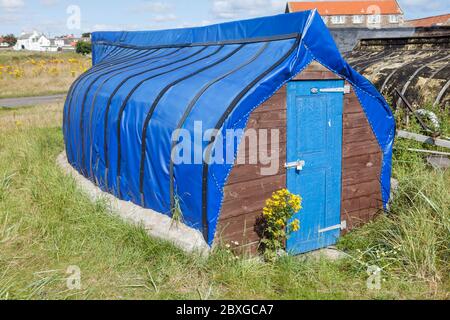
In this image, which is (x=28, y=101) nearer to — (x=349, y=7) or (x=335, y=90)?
(x=335, y=90)

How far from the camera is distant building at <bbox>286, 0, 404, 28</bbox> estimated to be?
6075 cm

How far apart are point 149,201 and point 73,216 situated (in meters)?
1.08

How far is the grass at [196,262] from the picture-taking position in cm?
433

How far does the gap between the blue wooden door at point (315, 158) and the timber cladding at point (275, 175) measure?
0.10 m

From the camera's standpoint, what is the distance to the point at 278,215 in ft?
16.2

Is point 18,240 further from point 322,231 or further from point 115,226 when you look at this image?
point 322,231

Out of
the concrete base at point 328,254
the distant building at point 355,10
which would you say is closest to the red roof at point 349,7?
the distant building at point 355,10

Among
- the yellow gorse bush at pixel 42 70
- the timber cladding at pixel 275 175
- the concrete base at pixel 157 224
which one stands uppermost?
the yellow gorse bush at pixel 42 70

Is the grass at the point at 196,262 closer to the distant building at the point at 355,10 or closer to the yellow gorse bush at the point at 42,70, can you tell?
the yellow gorse bush at the point at 42,70

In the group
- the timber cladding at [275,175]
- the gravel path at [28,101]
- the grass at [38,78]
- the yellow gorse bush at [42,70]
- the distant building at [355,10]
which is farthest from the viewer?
the distant building at [355,10]

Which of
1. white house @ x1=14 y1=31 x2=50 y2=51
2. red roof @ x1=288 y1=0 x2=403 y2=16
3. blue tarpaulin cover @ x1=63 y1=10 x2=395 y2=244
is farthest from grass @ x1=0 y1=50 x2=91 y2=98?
white house @ x1=14 y1=31 x2=50 y2=51

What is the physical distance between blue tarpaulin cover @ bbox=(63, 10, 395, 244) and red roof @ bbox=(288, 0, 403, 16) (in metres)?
56.5

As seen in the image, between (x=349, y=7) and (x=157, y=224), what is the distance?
66768mm
